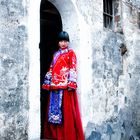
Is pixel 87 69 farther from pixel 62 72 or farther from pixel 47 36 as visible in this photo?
pixel 47 36

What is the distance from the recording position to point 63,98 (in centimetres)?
493

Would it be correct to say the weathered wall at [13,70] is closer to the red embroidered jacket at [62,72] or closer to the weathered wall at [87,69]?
the weathered wall at [87,69]

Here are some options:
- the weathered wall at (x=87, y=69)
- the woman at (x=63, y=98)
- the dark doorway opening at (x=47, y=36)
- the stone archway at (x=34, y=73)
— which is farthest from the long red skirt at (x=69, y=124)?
the dark doorway opening at (x=47, y=36)

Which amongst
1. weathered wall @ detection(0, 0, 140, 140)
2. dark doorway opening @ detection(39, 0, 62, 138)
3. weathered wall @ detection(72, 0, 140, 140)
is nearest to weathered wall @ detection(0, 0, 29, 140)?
weathered wall @ detection(0, 0, 140, 140)

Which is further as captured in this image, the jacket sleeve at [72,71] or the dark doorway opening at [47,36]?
the dark doorway opening at [47,36]

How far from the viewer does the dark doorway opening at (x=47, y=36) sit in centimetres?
583

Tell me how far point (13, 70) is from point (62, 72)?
1115 millimetres

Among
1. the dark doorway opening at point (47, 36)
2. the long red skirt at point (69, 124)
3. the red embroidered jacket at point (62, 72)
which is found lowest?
the long red skirt at point (69, 124)

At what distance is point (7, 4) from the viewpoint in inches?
157

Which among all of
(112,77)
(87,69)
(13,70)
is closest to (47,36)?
(87,69)

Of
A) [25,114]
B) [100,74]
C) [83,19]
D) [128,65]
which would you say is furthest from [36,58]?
[128,65]

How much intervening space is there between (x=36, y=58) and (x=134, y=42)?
3599 millimetres

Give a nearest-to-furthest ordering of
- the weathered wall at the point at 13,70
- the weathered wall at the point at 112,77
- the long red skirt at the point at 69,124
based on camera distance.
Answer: the weathered wall at the point at 13,70, the long red skirt at the point at 69,124, the weathered wall at the point at 112,77

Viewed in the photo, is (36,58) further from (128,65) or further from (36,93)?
(128,65)
